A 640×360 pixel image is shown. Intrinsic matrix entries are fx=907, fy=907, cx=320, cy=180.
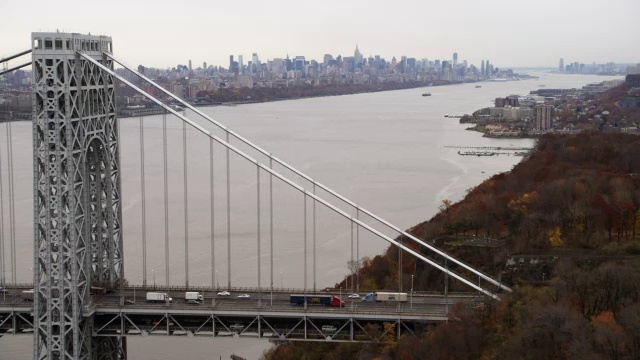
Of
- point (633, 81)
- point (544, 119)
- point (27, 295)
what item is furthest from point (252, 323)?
point (633, 81)

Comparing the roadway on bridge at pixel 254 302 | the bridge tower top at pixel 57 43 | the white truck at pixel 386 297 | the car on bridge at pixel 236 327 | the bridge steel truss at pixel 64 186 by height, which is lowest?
the car on bridge at pixel 236 327

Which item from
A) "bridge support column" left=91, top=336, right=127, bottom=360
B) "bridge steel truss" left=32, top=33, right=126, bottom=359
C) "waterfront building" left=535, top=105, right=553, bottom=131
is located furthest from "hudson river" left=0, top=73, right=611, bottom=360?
"waterfront building" left=535, top=105, right=553, bottom=131

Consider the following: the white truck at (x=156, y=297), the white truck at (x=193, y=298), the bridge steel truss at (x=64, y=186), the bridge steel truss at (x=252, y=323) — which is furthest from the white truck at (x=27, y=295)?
the white truck at (x=193, y=298)

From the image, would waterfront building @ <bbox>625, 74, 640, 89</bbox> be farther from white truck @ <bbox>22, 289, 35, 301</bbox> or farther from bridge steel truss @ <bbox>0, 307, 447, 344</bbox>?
white truck @ <bbox>22, 289, 35, 301</bbox>

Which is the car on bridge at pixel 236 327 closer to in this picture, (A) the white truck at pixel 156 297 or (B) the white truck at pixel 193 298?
(B) the white truck at pixel 193 298

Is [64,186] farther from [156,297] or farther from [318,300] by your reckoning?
[318,300]
